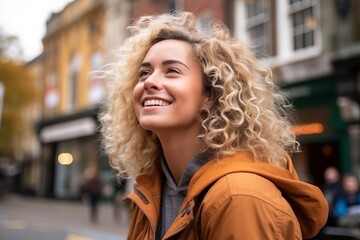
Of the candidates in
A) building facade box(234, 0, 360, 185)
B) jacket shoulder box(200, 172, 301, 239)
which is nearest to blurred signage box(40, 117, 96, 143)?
building facade box(234, 0, 360, 185)

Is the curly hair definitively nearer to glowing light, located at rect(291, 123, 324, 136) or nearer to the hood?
the hood

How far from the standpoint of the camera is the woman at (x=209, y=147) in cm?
123

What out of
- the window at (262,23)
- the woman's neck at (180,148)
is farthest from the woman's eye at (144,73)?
the window at (262,23)

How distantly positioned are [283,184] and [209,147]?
13.4 inches

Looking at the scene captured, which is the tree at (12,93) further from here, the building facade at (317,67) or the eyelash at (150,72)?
the eyelash at (150,72)

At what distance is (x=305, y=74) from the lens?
37.3ft

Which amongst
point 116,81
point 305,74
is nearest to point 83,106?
point 305,74

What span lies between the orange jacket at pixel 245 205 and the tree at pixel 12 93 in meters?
20.3

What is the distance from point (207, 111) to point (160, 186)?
419 mm

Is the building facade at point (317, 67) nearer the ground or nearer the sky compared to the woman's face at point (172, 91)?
nearer the sky

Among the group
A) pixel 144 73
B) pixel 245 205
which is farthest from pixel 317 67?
pixel 245 205

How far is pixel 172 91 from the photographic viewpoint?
1646mm

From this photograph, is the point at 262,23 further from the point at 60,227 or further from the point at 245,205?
the point at 245,205

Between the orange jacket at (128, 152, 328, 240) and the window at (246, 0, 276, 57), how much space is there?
11.1m
